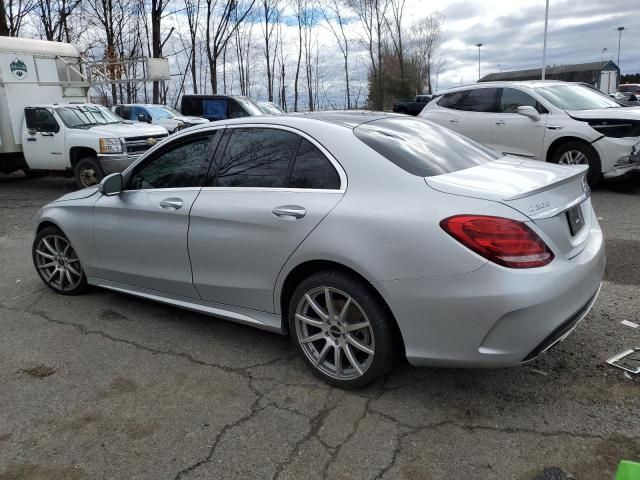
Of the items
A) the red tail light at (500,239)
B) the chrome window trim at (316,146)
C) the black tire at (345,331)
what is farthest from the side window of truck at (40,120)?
the red tail light at (500,239)

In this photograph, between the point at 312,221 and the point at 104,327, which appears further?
the point at 104,327

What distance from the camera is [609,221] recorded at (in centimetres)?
704

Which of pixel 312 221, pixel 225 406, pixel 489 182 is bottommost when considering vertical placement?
pixel 225 406

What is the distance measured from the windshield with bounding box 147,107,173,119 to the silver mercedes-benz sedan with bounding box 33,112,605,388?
13.5 m

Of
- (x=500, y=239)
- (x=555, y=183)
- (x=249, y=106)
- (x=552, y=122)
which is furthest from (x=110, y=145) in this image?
(x=500, y=239)

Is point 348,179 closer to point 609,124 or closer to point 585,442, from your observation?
point 585,442

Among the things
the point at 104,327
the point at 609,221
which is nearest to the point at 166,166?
the point at 104,327

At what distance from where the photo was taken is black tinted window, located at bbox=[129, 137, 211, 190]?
153 inches

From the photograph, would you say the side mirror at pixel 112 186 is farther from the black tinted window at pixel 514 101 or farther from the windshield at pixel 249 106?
the windshield at pixel 249 106

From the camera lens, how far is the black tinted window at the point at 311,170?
320 centimetres

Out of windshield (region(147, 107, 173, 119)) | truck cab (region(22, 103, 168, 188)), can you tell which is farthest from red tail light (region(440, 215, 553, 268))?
windshield (region(147, 107, 173, 119))

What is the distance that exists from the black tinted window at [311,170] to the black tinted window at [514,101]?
691 centimetres

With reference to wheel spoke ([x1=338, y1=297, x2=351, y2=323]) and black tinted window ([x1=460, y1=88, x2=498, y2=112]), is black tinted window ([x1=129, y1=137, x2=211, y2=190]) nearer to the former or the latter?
wheel spoke ([x1=338, y1=297, x2=351, y2=323])

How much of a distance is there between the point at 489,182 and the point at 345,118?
1137 mm
